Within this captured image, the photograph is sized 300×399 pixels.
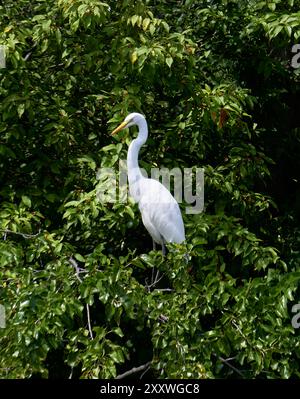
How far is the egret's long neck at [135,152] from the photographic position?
12.6ft

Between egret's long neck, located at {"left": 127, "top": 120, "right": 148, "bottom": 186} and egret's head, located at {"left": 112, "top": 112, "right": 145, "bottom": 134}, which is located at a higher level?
egret's head, located at {"left": 112, "top": 112, "right": 145, "bottom": 134}

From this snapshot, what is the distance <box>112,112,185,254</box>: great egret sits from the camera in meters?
3.84

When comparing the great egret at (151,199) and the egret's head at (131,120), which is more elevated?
the egret's head at (131,120)

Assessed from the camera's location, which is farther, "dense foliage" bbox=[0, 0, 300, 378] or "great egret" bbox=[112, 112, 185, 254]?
"great egret" bbox=[112, 112, 185, 254]

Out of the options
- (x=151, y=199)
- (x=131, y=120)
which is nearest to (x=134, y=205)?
(x=151, y=199)

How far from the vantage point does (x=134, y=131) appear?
13.4 ft

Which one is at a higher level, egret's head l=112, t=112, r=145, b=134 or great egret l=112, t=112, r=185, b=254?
egret's head l=112, t=112, r=145, b=134

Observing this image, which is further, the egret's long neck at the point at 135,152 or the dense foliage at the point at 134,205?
the egret's long neck at the point at 135,152

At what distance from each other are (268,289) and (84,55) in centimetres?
160

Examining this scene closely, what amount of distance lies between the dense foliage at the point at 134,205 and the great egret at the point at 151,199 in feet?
0.27

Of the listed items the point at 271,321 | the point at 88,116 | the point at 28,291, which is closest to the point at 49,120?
the point at 88,116

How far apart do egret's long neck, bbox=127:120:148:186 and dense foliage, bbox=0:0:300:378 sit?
2.8 inches

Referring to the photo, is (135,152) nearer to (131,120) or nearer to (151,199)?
(131,120)

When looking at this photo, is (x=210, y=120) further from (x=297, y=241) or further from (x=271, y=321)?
(x=271, y=321)
